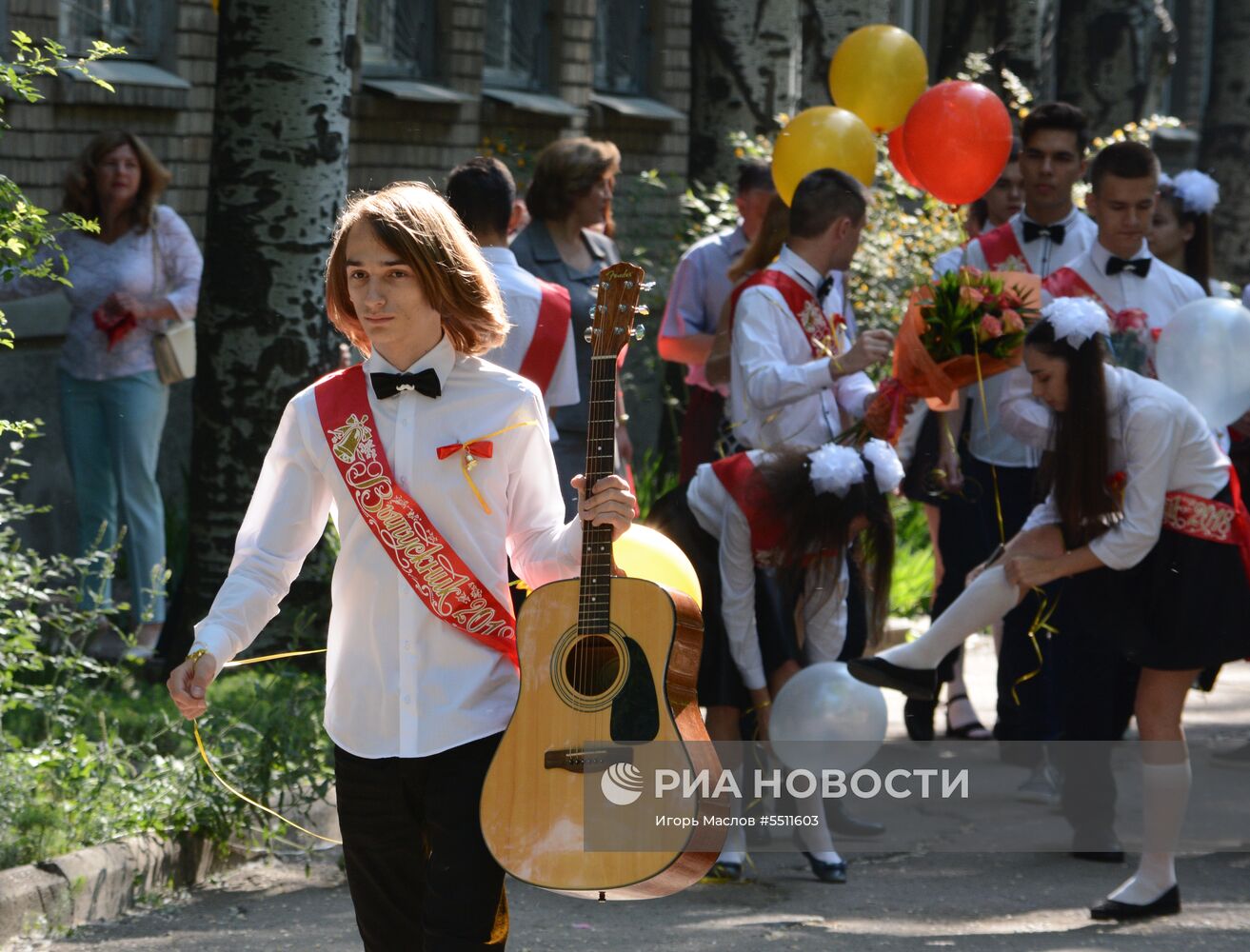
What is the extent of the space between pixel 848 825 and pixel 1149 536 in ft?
5.19

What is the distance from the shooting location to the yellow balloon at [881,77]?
327 inches

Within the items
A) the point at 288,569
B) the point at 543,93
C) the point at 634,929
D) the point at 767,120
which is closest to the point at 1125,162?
the point at 634,929

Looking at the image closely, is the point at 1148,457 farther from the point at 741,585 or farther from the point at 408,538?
the point at 408,538

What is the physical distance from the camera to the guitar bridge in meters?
3.68

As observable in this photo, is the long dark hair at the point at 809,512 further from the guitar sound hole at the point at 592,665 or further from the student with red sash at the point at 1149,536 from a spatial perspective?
the guitar sound hole at the point at 592,665

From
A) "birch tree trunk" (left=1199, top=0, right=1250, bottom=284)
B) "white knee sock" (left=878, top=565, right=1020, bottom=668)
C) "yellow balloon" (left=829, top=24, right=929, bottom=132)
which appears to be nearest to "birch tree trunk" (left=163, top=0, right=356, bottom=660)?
"yellow balloon" (left=829, top=24, right=929, bottom=132)

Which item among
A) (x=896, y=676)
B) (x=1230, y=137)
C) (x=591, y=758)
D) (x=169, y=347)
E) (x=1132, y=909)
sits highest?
(x=1230, y=137)

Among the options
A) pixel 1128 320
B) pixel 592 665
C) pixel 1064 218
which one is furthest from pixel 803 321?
pixel 592 665

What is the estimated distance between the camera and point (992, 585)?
6.08 metres

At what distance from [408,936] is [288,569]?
758mm

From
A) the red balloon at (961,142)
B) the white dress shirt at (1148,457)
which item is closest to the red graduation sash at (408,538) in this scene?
the white dress shirt at (1148,457)

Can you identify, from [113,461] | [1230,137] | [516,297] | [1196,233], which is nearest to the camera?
[516,297]

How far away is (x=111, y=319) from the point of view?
8.34 meters

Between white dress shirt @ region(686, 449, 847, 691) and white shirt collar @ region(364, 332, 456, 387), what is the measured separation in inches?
86.1
